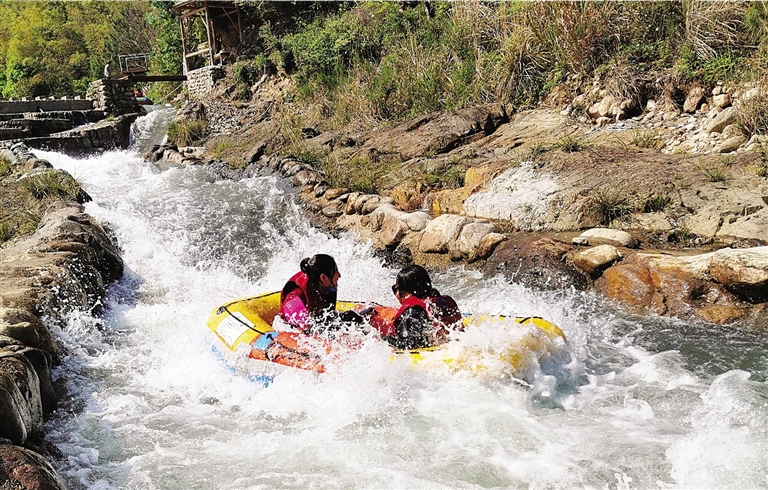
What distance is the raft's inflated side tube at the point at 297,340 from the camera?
396cm

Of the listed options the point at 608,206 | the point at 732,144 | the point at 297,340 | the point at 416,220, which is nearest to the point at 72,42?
the point at 416,220

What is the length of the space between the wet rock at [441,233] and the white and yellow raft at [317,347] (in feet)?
6.75

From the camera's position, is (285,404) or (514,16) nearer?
(285,404)

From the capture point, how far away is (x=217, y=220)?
8.96 meters

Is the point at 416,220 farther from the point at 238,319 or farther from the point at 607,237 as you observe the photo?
the point at 238,319

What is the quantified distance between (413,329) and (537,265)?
7.04 feet

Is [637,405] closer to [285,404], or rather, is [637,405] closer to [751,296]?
[751,296]

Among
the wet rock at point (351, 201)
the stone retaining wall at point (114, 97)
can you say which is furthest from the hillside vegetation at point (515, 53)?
the stone retaining wall at point (114, 97)

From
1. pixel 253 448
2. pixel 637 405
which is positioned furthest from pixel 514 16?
pixel 253 448

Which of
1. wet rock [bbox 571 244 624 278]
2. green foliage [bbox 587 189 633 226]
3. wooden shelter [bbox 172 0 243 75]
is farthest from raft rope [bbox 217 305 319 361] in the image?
wooden shelter [bbox 172 0 243 75]

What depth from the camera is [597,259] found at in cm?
547

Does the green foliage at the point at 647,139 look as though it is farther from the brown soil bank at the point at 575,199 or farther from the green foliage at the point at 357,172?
the green foliage at the point at 357,172

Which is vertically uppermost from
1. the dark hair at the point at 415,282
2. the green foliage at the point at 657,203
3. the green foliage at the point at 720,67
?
the green foliage at the point at 720,67

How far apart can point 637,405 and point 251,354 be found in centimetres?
259
